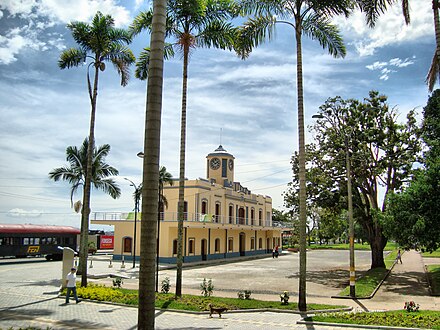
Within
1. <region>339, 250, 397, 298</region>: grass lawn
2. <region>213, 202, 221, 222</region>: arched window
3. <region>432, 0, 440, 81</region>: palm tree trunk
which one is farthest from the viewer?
<region>213, 202, 221, 222</region>: arched window

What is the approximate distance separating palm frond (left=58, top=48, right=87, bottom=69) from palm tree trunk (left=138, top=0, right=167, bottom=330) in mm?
14199

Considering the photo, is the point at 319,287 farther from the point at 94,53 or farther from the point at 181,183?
the point at 94,53

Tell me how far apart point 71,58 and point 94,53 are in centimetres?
116

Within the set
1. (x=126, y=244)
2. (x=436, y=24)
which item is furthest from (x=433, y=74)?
(x=126, y=244)

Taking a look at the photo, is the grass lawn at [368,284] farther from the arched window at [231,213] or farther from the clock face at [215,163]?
the clock face at [215,163]

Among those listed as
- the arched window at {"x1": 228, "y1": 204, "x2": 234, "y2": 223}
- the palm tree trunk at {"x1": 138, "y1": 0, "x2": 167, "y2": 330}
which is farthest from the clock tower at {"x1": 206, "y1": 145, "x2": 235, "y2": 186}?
the palm tree trunk at {"x1": 138, "y1": 0, "x2": 167, "y2": 330}

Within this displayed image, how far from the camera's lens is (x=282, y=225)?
191 ft

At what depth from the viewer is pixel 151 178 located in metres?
6.28

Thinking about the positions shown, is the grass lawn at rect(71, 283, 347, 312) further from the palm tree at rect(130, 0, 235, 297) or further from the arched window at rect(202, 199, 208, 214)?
the arched window at rect(202, 199, 208, 214)

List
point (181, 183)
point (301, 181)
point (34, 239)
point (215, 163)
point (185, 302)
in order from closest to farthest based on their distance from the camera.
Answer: point (301, 181)
point (185, 302)
point (181, 183)
point (34, 239)
point (215, 163)

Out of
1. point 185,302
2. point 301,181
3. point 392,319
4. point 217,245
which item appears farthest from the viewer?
point 217,245

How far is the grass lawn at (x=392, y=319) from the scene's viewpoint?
36.9ft

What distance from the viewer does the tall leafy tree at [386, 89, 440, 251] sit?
18.3 m

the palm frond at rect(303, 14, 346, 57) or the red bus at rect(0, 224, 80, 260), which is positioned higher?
the palm frond at rect(303, 14, 346, 57)
